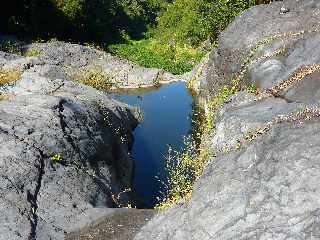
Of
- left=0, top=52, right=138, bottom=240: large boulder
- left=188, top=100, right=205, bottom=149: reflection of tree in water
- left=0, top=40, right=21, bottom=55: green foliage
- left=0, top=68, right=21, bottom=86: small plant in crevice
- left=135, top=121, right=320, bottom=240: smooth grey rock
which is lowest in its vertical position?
left=0, top=40, right=21, bottom=55: green foliage

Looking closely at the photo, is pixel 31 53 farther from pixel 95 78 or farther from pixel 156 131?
pixel 156 131

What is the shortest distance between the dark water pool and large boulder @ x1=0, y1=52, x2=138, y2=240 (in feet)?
3.13

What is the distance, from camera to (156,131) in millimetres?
25078

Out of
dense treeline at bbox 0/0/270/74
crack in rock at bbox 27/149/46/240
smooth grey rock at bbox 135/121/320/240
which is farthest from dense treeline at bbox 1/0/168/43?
smooth grey rock at bbox 135/121/320/240

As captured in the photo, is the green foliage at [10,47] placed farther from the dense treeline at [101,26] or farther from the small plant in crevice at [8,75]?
the small plant in crevice at [8,75]

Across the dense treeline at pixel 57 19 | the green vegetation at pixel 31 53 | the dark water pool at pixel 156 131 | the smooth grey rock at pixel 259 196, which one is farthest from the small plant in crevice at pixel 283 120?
the dense treeline at pixel 57 19

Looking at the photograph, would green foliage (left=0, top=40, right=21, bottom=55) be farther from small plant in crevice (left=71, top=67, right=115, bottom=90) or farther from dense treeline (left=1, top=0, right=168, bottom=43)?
dense treeline (left=1, top=0, right=168, bottom=43)

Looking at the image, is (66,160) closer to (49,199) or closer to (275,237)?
(49,199)

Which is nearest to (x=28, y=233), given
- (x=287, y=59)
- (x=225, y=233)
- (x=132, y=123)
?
(x=225, y=233)

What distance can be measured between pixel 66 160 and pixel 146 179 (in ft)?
20.6

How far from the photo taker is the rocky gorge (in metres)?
9.19

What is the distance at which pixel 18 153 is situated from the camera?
42.6 ft

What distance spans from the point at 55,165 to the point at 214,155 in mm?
4717

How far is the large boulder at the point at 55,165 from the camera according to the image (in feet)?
38.6
